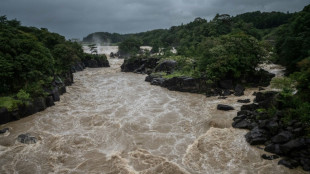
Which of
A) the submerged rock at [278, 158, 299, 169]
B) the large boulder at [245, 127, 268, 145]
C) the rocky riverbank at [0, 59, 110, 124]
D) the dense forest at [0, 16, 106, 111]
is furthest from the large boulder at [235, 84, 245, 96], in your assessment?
the dense forest at [0, 16, 106, 111]

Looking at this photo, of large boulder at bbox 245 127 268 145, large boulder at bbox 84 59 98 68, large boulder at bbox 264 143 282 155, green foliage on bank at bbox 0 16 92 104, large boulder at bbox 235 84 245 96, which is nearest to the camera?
large boulder at bbox 264 143 282 155

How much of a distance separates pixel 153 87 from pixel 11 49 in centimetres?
2298

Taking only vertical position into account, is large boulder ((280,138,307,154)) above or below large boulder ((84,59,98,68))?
below

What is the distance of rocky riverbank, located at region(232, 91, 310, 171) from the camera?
13.0 m

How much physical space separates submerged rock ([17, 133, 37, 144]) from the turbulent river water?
45 centimetres

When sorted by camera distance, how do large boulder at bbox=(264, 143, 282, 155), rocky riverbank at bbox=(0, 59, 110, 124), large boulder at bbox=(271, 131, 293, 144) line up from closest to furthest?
large boulder at bbox=(264, 143, 282, 155) < large boulder at bbox=(271, 131, 293, 144) < rocky riverbank at bbox=(0, 59, 110, 124)

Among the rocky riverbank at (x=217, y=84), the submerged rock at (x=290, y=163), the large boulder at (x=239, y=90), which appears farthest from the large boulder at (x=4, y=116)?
Answer: the large boulder at (x=239, y=90)

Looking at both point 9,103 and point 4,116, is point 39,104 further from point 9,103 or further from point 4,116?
point 4,116

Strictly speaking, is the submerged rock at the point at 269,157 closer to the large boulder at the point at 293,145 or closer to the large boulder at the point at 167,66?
→ the large boulder at the point at 293,145

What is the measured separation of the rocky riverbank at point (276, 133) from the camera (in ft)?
42.5

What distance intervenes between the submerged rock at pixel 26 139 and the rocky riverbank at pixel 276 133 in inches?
701

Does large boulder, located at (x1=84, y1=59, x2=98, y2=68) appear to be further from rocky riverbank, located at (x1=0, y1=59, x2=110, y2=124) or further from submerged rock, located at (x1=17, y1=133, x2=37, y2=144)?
submerged rock, located at (x1=17, y1=133, x2=37, y2=144)

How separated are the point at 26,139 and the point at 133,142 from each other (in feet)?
30.0

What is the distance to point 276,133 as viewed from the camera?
15.2m
